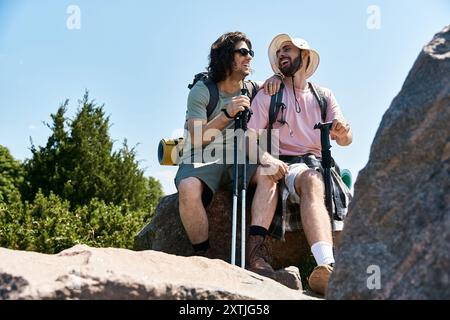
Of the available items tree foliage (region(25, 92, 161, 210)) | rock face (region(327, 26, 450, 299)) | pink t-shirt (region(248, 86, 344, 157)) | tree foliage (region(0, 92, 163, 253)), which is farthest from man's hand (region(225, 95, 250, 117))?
tree foliage (region(25, 92, 161, 210))

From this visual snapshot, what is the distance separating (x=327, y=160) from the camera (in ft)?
18.8

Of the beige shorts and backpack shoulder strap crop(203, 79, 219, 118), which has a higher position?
backpack shoulder strap crop(203, 79, 219, 118)

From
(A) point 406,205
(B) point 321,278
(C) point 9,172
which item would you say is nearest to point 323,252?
(B) point 321,278

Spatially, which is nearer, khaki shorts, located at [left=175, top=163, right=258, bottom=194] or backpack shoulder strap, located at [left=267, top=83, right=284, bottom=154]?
khaki shorts, located at [left=175, top=163, right=258, bottom=194]

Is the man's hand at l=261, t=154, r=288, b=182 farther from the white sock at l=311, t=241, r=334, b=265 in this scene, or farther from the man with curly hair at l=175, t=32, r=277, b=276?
the white sock at l=311, t=241, r=334, b=265

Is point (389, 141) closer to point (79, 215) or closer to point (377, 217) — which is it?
point (377, 217)

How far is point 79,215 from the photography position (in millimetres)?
11828

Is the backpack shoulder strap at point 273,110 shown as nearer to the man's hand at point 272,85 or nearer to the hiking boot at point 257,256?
the man's hand at point 272,85

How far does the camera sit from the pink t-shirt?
597 centimetres

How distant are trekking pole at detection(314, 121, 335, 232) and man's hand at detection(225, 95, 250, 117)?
0.73 meters

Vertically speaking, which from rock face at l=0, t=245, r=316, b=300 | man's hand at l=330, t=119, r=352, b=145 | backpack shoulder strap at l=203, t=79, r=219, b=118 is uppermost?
backpack shoulder strap at l=203, t=79, r=219, b=118

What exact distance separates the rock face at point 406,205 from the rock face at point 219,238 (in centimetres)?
289

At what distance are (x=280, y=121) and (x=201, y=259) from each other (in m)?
2.31

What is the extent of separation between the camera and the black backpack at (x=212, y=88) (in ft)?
20.4
